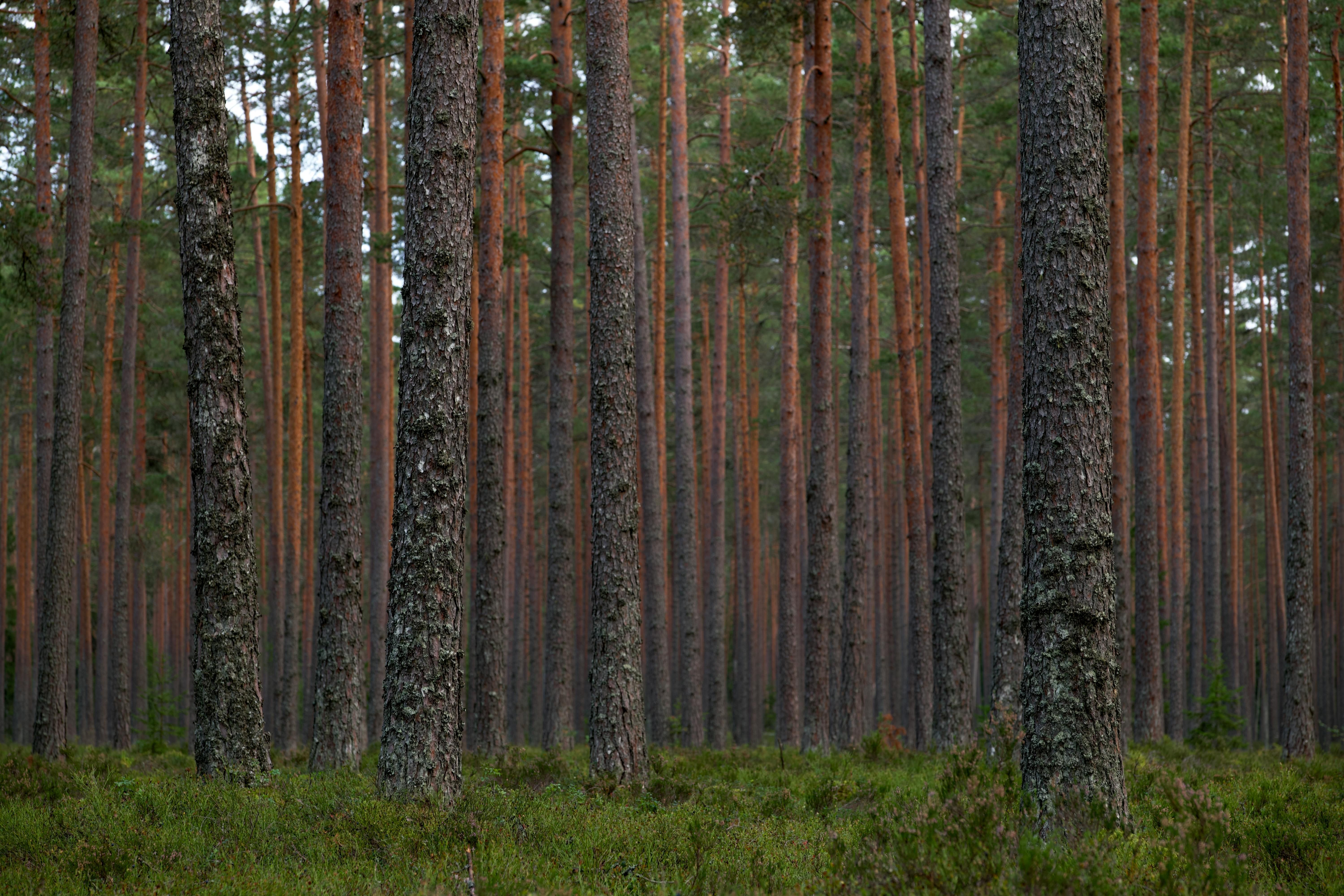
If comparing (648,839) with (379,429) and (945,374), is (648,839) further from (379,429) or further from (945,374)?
(379,429)

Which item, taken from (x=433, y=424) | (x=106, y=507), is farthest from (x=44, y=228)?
(x=106, y=507)

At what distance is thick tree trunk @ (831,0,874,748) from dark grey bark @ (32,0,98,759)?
9903 millimetres

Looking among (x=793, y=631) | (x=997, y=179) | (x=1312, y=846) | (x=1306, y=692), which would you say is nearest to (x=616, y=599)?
(x=1312, y=846)

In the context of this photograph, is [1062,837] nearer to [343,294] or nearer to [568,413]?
[343,294]

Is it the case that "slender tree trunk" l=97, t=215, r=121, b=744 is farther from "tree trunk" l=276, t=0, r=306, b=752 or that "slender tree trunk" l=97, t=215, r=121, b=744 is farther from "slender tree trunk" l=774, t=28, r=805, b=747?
"slender tree trunk" l=774, t=28, r=805, b=747

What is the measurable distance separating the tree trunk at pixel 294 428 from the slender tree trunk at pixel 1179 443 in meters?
16.2

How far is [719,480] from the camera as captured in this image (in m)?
20.8

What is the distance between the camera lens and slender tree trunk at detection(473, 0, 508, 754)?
40.5 ft

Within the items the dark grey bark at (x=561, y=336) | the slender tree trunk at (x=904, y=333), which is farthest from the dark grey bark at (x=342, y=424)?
the slender tree trunk at (x=904, y=333)

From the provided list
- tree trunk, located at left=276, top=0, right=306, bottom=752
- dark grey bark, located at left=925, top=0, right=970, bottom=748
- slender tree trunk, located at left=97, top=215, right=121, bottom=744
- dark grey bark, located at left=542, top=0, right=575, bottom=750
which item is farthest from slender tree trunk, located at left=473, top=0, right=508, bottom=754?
slender tree trunk, located at left=97, top=215, right=121, bottom=744

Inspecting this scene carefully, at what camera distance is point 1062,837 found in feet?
17.6

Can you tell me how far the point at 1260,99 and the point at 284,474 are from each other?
25.3 m

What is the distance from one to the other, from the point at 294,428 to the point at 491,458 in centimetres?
861

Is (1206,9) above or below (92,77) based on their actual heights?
above
